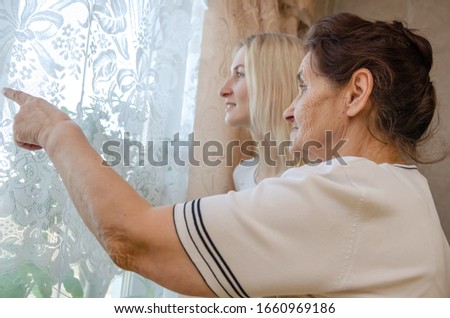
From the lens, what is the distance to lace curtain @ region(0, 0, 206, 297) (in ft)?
3.35

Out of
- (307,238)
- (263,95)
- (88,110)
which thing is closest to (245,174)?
(263,95)

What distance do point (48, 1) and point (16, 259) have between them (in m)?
0.55

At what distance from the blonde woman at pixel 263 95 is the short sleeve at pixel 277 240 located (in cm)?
85

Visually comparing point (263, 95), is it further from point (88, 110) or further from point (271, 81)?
point (88, 110)

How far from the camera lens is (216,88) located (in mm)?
1562

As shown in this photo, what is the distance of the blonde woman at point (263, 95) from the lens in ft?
5.11

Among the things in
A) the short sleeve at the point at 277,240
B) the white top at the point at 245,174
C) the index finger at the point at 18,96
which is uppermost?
the index finger at the point at 18,96

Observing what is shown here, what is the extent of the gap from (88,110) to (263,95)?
0.59 meters

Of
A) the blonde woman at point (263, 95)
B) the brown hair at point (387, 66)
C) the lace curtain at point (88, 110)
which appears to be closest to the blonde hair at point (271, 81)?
the blonde woman at point (263, 95)

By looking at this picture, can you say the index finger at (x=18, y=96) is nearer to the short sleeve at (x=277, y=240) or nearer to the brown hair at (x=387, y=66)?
the short sleeve at (x=277, y=240)

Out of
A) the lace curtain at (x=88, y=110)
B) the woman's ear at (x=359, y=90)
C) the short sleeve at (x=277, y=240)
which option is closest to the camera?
the short sleeve at (x=277, y=240)

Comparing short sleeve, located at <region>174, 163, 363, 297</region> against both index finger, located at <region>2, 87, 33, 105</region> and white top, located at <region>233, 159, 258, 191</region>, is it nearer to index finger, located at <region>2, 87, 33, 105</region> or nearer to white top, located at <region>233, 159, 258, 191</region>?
index finger, located at <region>2, 87, 33, 105</region>

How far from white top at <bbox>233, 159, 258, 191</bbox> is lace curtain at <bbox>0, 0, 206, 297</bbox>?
0.66 ft
